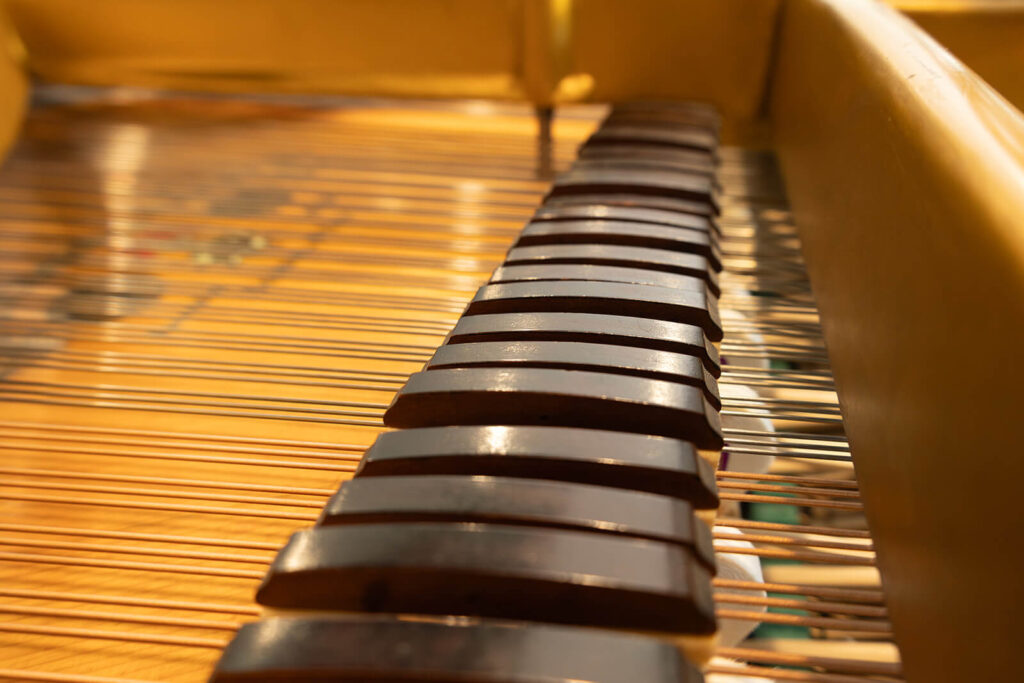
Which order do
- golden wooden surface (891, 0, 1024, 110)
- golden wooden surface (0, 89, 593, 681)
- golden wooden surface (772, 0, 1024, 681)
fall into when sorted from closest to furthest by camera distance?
1. golden wooden surface (772, 0, 1024, 681)
2. golden wooden surface (0, 89, 593, 681)
3. golden wooden surface (891, 0, 1024, 110)

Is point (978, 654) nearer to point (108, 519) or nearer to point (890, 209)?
point (890, 209)

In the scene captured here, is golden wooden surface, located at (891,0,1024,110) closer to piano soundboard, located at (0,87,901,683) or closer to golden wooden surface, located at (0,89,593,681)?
piano soundboard, located at (0,87,901,683)

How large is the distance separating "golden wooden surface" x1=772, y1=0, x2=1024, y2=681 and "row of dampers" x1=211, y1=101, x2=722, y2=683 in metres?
0.20

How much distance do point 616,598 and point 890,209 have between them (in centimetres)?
63

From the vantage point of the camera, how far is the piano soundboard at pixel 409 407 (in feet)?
2.45

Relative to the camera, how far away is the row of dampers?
0.68 metres

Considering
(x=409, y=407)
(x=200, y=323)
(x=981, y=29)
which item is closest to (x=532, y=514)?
(x=409, y=407)

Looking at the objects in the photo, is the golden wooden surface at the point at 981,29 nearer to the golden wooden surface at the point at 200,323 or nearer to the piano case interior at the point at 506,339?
the piano case interior at the point at 506,339

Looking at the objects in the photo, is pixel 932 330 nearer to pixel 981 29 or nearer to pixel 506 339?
pixel 506 339

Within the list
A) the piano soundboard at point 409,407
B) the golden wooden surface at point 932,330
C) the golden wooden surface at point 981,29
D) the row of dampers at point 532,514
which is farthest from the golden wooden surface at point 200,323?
the golden wooden surface at point 981,29

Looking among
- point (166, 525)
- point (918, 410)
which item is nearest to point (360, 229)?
point (166, 525)

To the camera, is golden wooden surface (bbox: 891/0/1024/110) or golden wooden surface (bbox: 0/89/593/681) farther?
golden wooden surface (bbox: 891/0/1024/110)

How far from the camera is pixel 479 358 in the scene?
1.09m

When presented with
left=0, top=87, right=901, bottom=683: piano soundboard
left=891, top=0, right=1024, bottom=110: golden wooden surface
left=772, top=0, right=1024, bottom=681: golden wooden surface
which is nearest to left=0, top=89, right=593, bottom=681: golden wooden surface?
left=0, top=87, right=901, bottom=683: piano soundboard
